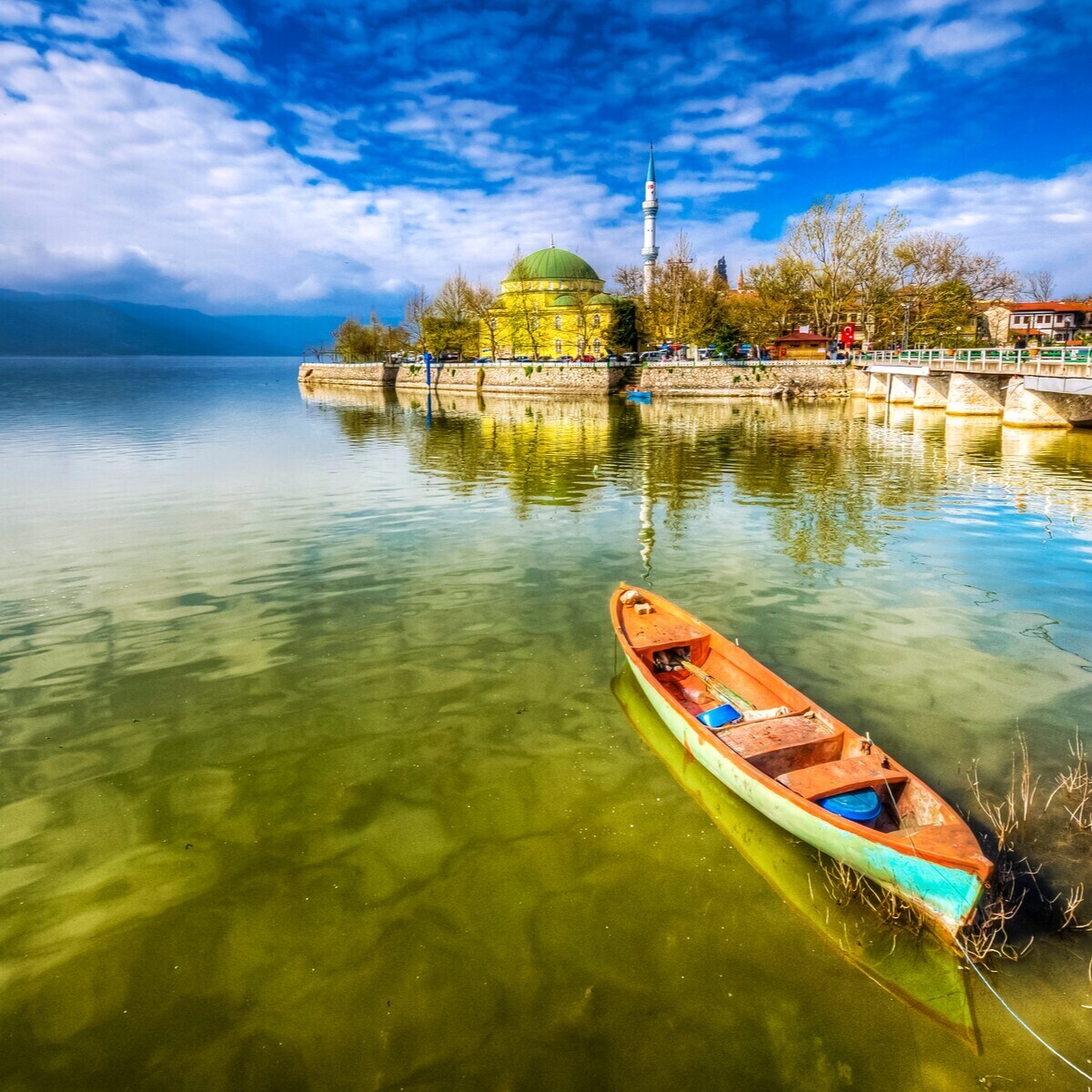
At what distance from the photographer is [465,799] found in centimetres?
830

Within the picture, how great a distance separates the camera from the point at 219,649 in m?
12.2

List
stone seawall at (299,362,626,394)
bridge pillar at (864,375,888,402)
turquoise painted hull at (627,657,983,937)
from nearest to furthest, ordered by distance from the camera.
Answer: turquoise painted hull at (627,657,983,937) < bridge pillar at (864,375,888,402) < stone seawall at (299,362,626,394)

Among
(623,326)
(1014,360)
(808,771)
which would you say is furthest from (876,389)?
(808,771)

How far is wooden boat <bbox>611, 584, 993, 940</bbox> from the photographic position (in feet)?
19.2

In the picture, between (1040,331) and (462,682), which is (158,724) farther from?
(1040,331)

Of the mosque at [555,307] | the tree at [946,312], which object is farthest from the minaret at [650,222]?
the tree at [946,312]

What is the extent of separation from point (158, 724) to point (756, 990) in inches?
335

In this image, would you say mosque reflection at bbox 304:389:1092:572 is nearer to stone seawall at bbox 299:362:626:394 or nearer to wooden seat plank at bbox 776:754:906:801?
wooden seat plank at bbox 776:754:906:801

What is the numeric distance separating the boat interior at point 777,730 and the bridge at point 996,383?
115 feet

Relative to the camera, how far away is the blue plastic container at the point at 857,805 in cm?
684

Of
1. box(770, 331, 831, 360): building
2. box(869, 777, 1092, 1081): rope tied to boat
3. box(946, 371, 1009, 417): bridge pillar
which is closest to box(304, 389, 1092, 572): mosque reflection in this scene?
box(946, 371, 1009, 417): bridge pillar

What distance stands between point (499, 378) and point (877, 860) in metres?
83.5

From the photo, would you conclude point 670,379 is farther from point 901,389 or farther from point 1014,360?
point 1014,360

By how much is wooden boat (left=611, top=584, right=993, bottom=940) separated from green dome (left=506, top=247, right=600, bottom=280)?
105675mm
